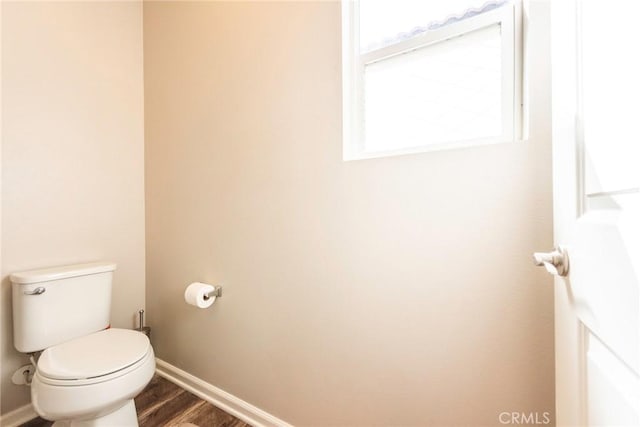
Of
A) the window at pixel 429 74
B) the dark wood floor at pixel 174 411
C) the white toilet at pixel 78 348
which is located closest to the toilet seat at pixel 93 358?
the white toilet at pixel 78 348

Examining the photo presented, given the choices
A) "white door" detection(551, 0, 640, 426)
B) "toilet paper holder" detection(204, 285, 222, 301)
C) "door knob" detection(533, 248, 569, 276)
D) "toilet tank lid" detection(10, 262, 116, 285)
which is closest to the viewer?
"white door" detection(551, 0, 640, 426)

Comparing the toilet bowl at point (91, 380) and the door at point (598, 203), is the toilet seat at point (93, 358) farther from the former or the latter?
the door at point (598, 203)

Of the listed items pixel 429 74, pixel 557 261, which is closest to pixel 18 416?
pixel 557 261

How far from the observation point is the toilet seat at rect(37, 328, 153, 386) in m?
0.96

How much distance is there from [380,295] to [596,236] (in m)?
0.67

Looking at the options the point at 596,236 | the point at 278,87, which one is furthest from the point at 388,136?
the point at 596,236

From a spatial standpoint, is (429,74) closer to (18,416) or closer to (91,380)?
(91,380)

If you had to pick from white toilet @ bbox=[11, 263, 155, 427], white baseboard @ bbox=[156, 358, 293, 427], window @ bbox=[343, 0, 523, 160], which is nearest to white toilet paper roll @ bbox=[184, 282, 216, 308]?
white toilet @ bbox=[11, 263, 155, 427]

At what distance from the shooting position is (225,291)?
1.36 m

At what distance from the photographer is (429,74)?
3.18 ft

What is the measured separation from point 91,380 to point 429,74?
1735 millimetres

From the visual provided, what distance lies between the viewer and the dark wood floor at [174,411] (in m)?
1.29

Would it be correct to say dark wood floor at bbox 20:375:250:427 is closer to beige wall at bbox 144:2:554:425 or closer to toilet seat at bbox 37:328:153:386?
beige wall at bbox 144:2:554:425

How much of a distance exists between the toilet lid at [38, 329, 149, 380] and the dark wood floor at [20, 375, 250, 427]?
45 cm
